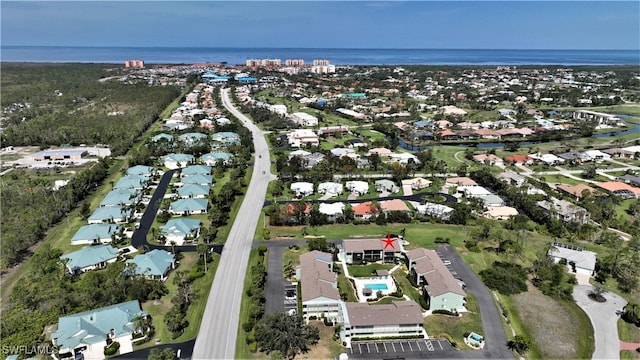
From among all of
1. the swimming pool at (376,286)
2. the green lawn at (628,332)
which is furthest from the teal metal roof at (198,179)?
the green lawn at (628,332)

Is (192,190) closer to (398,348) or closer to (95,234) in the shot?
(95,234)

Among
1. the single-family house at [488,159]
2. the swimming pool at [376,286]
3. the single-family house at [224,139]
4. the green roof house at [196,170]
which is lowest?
the swimming pool at [376,286]

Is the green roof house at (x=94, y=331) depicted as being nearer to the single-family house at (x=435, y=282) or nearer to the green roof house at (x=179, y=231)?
the green roof house at (x=179, y=231)

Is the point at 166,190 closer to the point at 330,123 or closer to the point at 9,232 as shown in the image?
the point at 9,232

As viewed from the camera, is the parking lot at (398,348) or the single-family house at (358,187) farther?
the single-family house at (358,187)

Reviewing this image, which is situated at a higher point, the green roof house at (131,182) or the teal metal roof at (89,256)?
the green roof house at (131,182)

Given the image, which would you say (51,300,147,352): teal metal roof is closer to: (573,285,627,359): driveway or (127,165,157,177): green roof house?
(573,285,627,359): driveway

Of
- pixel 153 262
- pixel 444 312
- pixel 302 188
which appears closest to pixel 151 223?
pixel 153 262
